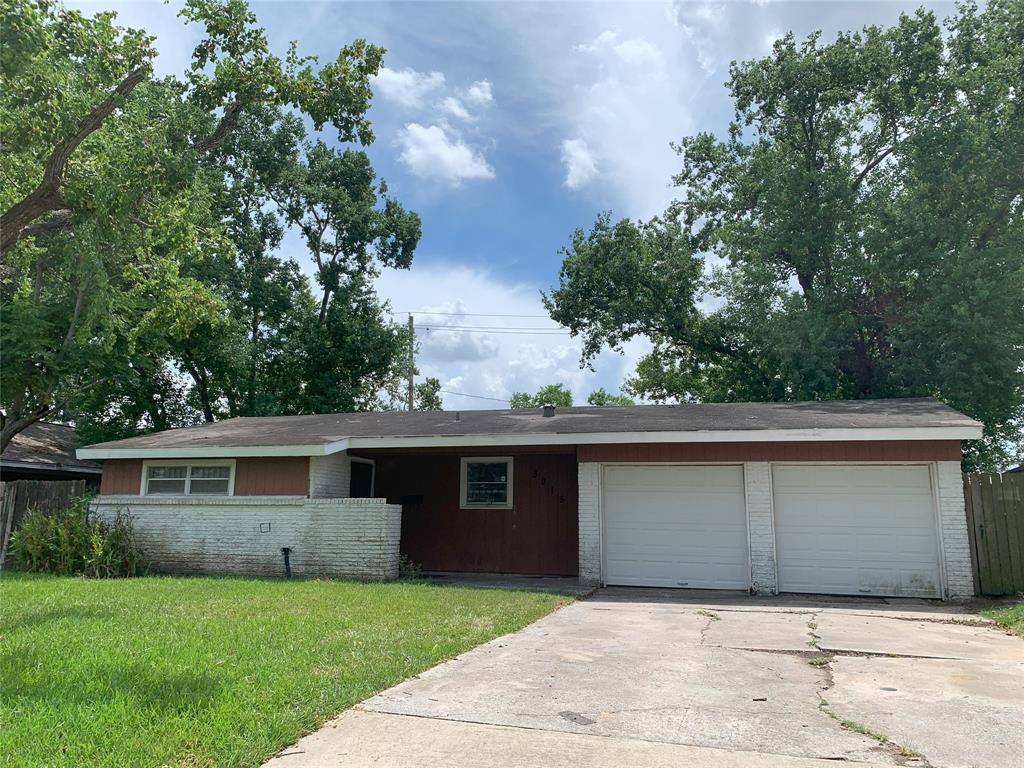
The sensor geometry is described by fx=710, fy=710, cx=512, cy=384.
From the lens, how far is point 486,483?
46.9 feet

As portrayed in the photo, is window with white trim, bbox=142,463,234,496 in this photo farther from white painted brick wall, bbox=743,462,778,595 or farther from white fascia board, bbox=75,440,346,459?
white painted brick wall, bbox=743,462,778,595

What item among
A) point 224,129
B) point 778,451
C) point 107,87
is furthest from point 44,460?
point 778,451

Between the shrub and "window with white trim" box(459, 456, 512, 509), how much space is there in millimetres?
6055

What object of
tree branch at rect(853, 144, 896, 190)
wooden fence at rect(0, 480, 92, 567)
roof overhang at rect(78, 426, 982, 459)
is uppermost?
tree branch at rect(853, 144, 896, 190)

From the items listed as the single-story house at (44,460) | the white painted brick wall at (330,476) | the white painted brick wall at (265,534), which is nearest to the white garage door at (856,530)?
the white painted brick wall at (265,534)

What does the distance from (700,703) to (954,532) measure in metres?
7.71

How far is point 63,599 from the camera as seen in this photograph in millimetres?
8758

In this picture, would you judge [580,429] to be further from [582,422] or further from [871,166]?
[871,166]

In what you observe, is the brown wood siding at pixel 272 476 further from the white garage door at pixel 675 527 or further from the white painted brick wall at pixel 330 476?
the white garage door at pixel 675 527

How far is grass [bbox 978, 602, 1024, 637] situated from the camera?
26.2ft

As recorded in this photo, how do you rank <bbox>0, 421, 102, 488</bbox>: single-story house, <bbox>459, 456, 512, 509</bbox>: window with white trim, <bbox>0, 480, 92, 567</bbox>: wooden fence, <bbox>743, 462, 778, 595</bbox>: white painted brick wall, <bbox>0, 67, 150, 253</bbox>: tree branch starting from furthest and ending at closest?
<bbox>0, 421, 102, 488</bbox>: single-story house, <bbox>459, 456, 512, 509</bbox>: window with white trim, <bbox>0, 480, 92, 567</bbox>: wooden fence, <bbox>743, 462, 778, 595</bbox>: white painted brick wall, <bbox>0, 67, 150, 253</bbox>: tree branch

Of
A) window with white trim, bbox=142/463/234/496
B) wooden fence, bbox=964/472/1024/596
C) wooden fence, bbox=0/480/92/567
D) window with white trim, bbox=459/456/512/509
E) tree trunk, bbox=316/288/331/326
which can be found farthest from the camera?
tree trunk, bbox=316/288/331/326

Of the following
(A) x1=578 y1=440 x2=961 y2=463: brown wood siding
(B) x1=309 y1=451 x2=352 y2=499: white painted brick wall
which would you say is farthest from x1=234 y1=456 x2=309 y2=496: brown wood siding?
(A) x1=578 y1=440 x2=961 y2=463: brown wood siding

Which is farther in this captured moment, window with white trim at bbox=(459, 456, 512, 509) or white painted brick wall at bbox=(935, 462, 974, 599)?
window with white trim at bbox=(459, 456, 512, 509)
